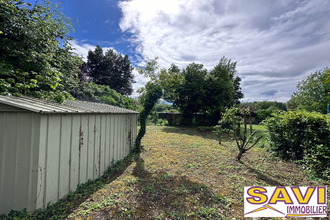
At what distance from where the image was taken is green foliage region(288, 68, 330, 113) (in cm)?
1612

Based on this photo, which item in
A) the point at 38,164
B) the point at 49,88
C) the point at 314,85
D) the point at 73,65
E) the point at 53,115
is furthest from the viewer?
the point at 314,85

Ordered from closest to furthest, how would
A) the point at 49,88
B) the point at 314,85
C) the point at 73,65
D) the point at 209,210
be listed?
the point at 209,210 < the point at 49,88 < the point at 73,65 < the point at 314,85

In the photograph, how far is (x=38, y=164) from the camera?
194cm

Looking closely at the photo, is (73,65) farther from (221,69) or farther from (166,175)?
(221,69)

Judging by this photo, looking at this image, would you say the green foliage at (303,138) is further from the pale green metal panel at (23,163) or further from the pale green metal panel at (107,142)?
the pale green metal panel at (23,163)

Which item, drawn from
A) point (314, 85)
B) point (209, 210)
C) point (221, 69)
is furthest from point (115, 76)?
point (314, 85)

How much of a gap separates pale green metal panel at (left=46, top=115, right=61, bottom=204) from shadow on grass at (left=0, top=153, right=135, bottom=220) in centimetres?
Answer: 14

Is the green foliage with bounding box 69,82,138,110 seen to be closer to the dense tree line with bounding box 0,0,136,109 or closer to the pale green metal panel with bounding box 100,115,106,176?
the dense tree line with bounding box 0,0,136,109

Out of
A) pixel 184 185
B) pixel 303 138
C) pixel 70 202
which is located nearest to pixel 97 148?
pixel 70 202

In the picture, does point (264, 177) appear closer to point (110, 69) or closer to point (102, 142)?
point (102, 142)

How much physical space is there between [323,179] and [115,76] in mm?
20789

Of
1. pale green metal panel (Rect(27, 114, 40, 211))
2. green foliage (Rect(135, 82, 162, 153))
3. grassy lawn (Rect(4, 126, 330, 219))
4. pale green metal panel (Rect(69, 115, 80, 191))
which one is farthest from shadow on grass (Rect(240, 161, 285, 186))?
pale green metal panel (Rect(27, 114, 40, 211))

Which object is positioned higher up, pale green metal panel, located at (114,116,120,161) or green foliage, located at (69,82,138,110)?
green foliage, located at (69,82,138,110)

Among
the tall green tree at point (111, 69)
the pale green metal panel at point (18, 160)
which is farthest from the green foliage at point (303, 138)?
the tall green tree at point (111, 69)
